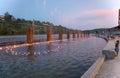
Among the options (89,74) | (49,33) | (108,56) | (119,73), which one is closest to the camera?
(89,74)

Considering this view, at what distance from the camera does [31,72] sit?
16.3 metres

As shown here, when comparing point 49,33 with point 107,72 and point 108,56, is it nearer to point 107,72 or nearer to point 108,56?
point 108,56

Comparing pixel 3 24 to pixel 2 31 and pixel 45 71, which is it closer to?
pixel 2 31

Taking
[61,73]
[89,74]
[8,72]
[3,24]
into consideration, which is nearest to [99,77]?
[89,74]

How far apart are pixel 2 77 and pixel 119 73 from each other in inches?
302

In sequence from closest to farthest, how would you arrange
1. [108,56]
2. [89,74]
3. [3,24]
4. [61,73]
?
1. [89,74]
2. [61,73]
3. [108,56]
4. [3,24]

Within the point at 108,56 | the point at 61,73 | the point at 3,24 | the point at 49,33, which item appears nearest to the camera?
the point at 61,73

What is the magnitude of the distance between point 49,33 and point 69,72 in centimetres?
4521

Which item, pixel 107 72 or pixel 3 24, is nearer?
pixel 107 72

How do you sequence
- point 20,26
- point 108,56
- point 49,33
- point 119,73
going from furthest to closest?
point 20,26 < point 49,33 < point 108,56 < point 119,73

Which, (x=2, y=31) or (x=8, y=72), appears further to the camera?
(x=2, y=31)

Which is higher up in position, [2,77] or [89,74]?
[89,74]

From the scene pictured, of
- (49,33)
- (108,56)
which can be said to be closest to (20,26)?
(49,33)

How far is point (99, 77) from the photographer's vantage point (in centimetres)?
1145
